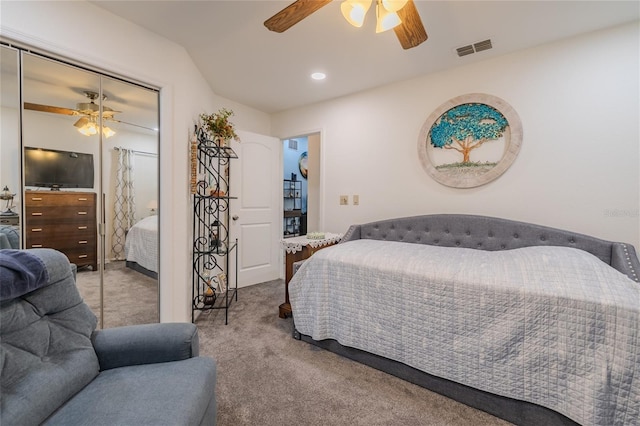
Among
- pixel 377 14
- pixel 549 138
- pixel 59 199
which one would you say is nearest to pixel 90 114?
pixel 59 199

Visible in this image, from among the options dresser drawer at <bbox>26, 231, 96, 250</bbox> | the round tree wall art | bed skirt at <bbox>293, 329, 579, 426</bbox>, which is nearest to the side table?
bed skirt at <bbox>293, 329, 579, 426</bbox>

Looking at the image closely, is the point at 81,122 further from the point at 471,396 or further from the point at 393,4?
the point at 471,396

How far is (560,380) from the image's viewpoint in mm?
1340

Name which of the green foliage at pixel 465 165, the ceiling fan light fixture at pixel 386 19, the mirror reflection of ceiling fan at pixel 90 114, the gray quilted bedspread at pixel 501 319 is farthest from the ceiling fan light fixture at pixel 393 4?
the mirror reflection of ceiling fan at pixel 90 114

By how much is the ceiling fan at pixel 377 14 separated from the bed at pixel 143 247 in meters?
1.77

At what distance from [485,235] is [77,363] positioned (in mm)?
2762

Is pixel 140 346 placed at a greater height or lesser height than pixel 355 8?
lesser

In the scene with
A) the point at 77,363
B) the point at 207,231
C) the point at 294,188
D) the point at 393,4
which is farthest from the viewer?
the point at 294,188

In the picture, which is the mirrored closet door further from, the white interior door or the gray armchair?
the white interior door

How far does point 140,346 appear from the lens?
1233 mm

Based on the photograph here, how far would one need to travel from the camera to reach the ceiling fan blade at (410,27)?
1523 mm

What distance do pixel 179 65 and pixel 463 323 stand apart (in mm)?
2890

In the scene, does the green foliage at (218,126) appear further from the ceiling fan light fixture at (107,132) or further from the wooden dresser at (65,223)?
the wooden dresser at (65,223)

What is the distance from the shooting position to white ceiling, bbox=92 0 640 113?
6.21 ft
